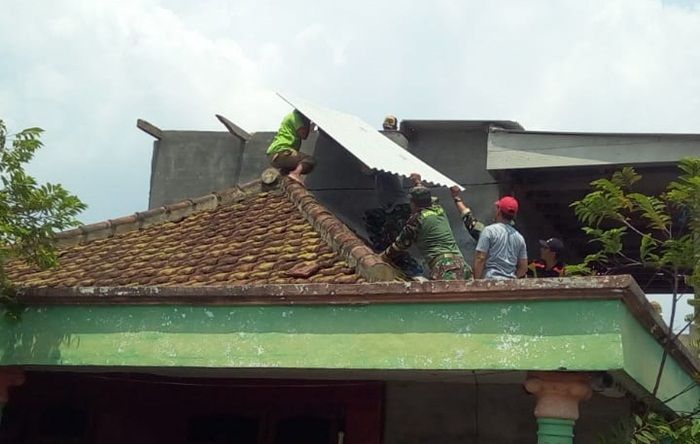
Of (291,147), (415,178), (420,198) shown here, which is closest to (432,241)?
(420,198)

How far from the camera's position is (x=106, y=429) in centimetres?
941

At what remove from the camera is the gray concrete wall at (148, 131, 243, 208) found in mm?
12875

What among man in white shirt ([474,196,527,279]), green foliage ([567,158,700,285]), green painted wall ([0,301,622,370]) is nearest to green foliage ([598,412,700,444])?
green painted wall ([0,301,622,370])

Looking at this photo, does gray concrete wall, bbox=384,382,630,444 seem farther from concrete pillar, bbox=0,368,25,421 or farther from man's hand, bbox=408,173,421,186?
concrete pillar, bbox=0,368,25,421

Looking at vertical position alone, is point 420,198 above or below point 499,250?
above

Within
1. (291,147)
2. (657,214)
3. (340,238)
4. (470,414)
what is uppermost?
(291,147)

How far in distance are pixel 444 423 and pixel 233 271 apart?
2.46 meters

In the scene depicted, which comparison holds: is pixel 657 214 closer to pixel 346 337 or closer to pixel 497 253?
pixel 497 253

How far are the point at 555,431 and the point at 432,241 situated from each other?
2.18 m

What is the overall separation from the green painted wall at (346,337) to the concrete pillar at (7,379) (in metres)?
0.28

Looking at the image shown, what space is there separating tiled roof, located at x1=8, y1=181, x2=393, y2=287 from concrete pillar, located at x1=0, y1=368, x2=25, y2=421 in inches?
27.5

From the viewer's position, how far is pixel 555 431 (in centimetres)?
605

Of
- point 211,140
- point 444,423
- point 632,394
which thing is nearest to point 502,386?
point 444,423

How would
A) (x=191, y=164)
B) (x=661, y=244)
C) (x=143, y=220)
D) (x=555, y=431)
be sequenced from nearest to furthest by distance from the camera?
(x=555, y=431) < (x=661, y=244) < (x=143, y=220) < (x=191, y=164)
